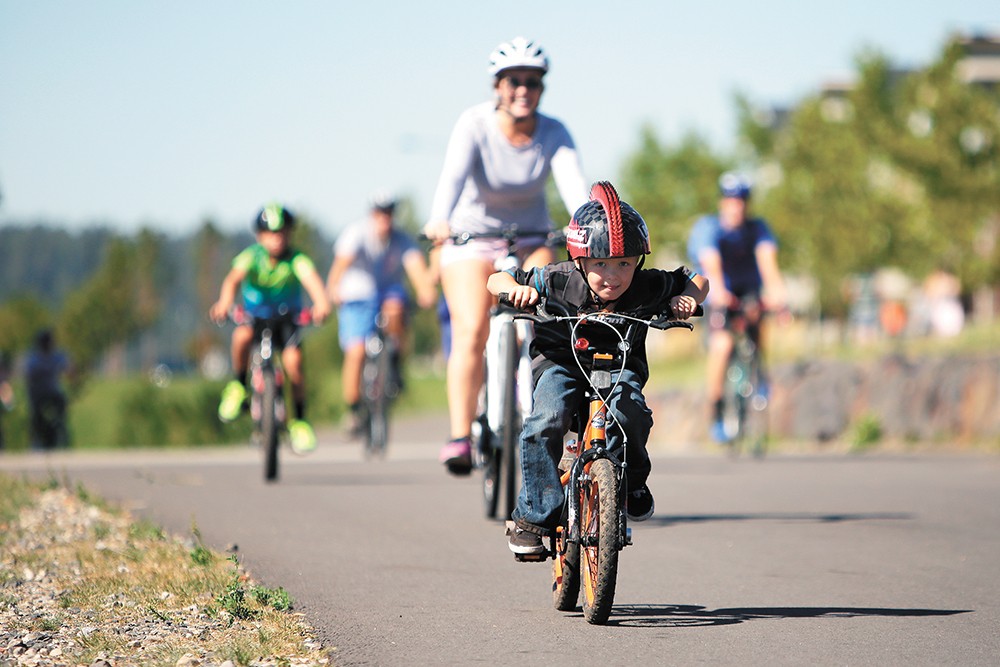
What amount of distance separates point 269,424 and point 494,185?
11.0 feet

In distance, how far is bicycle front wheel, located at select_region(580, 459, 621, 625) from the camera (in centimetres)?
515

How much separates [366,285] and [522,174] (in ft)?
21.2

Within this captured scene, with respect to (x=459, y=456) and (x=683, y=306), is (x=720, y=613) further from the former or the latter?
(x=459, y=456)

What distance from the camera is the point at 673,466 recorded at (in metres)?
13.4

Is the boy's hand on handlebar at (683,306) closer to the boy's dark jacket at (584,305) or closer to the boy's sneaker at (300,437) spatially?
the boy's dark jacket at (584,305)

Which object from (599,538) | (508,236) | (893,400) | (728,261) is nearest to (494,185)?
(508,236)

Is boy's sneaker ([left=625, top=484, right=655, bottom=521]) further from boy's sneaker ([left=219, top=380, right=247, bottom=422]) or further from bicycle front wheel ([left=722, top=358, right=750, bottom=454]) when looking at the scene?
bicycle front wheel ([left=722, top=358, right=750, bottom=454])

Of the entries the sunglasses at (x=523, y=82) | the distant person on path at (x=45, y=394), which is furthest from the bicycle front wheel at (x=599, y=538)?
the distant person on path at (x=45, y=394)

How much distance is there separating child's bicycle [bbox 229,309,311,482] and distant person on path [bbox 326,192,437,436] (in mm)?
2932

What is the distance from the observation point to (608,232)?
5594 mm

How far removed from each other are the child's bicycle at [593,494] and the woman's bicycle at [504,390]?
2252 millimetres

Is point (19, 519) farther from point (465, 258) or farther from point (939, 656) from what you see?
point (939, 656)

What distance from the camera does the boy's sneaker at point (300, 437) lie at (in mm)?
11680

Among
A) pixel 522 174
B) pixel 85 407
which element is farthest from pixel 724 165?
pixel 522 174
